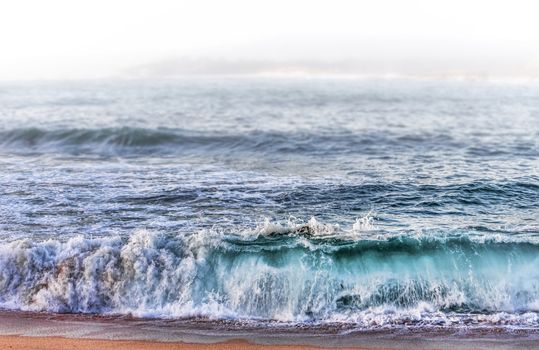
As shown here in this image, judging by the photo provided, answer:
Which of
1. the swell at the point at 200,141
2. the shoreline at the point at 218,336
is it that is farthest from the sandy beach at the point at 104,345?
the swell at the point at 200,141

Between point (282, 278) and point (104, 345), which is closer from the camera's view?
point (104, 345)

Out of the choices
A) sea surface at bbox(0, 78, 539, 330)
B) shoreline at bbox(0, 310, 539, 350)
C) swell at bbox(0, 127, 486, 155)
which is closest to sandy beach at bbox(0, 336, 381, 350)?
shoreline at bbox(0, 310, 539, 350)

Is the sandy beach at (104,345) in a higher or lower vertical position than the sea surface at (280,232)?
lower

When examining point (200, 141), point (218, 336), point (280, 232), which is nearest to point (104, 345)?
point (218, 336)

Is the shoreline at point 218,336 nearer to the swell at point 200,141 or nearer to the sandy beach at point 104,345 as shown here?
the sandy beach at point 104,345

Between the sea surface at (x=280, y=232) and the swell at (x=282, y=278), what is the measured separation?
0.09 feet

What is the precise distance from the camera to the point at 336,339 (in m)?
7.60

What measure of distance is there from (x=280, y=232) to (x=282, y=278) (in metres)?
1.68

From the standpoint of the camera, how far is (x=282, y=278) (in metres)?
9.27

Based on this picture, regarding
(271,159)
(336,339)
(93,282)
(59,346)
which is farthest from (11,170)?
(336,339)

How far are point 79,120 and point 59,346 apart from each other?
25592mm

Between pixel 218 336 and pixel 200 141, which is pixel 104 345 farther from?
pixel 200 141

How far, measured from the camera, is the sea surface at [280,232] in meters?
8.77

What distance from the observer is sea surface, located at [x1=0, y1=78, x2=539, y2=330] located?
8.77m
